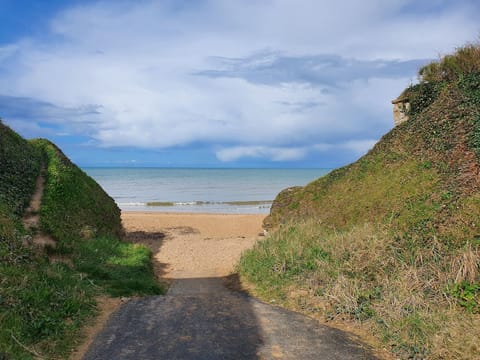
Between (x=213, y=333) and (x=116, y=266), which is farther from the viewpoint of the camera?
(x=116, y=266)

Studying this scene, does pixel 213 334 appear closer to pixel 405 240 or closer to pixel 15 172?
pixel 405 240

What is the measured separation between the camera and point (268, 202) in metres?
42.4

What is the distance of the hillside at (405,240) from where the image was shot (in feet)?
22.1

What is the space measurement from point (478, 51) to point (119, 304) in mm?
15592

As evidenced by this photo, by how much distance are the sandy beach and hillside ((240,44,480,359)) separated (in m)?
2.46

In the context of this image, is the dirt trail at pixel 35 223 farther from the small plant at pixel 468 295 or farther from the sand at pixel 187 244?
the small plant at pixel 468 295

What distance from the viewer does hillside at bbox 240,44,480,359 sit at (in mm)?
6750

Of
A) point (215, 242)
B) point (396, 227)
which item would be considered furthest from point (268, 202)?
point (396, 227)

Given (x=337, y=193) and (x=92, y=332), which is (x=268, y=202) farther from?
(x=92, y=332)

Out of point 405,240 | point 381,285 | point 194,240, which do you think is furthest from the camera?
point 194,240

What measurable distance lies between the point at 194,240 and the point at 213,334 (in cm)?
1445

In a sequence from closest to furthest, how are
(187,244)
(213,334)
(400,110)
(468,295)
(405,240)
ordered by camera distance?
(213,334) → (468,295) → (405,240) → (400,110) → (187,244)

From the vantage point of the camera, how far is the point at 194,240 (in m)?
20.8

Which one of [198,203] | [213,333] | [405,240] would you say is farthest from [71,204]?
[198,203]
